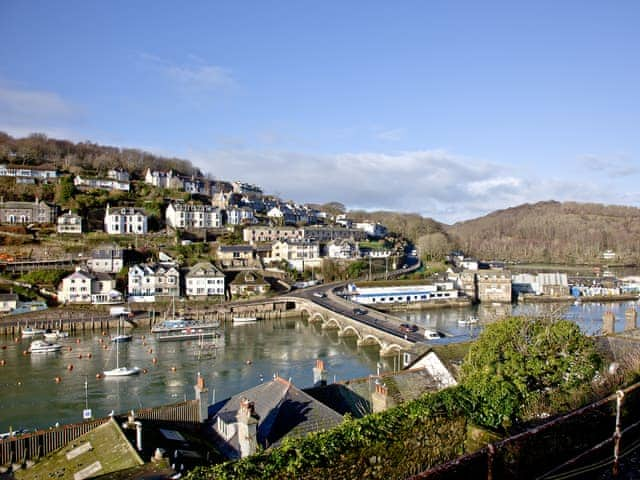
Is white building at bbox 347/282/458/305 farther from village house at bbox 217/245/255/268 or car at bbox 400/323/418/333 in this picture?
car at bbox 400/323/418/333

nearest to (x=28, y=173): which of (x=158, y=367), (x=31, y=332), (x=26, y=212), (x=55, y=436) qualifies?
(x=26, y=212)

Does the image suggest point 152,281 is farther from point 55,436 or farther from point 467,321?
point 55,436

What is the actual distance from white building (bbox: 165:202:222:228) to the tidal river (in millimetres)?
23632

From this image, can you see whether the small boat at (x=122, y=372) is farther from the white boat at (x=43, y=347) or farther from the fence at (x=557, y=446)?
Result: the fence at (x=557, y=446)

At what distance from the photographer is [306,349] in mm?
28109

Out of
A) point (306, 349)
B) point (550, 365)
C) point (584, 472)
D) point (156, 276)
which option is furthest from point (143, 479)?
point (156, 276)

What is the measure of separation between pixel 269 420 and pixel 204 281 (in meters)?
34.4

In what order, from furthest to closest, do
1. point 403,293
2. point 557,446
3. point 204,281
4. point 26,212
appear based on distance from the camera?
1. point 26,212
2. point 403,293
3. point 204,281
4. point 557,446

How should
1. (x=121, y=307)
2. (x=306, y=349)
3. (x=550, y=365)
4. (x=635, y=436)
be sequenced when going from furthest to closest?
(x=121, y=307)
(x=306, y=349)
(x=550, y=365)
(x=635, y=436)

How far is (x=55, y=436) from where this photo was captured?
9922 mm

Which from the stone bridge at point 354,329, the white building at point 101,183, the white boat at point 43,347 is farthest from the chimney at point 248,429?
the white building at point 101,183

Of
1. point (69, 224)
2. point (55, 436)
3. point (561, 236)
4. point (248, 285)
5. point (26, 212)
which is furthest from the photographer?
point (561, 236)

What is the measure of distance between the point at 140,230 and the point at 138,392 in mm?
34082

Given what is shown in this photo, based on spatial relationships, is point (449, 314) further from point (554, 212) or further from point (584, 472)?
point (554, 212)
